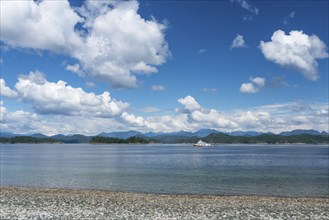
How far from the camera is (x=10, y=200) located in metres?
31.5

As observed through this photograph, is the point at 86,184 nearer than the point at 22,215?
No

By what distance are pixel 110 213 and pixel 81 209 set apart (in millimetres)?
2795

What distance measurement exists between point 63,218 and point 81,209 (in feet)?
12.1

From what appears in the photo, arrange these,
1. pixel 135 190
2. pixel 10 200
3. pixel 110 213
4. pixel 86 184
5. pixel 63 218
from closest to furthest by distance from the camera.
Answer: pixel 63 218 < pixel 110 213 < pixel 10 200 < pixel 135 190 < pixel 86 184

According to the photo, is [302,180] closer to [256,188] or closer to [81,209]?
[256,188]

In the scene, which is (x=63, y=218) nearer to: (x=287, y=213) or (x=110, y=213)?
(x=110, y=213)

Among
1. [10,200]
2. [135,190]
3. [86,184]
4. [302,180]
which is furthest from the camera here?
[302,180]

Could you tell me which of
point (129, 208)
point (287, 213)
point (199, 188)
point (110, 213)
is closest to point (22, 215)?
point (110, 213)

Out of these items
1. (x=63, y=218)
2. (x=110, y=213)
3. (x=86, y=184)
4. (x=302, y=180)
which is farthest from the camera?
(x=302, y=180)

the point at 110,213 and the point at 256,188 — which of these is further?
the point at 256,188

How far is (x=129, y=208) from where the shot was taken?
1104 inches

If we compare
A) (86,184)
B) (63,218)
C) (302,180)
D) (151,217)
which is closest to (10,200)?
(63,218)

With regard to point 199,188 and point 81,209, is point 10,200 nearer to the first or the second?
point 81,209

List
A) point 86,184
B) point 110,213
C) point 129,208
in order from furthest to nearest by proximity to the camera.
Answer: 1. point 86,184
2. point 129,208
3. point 110,213
